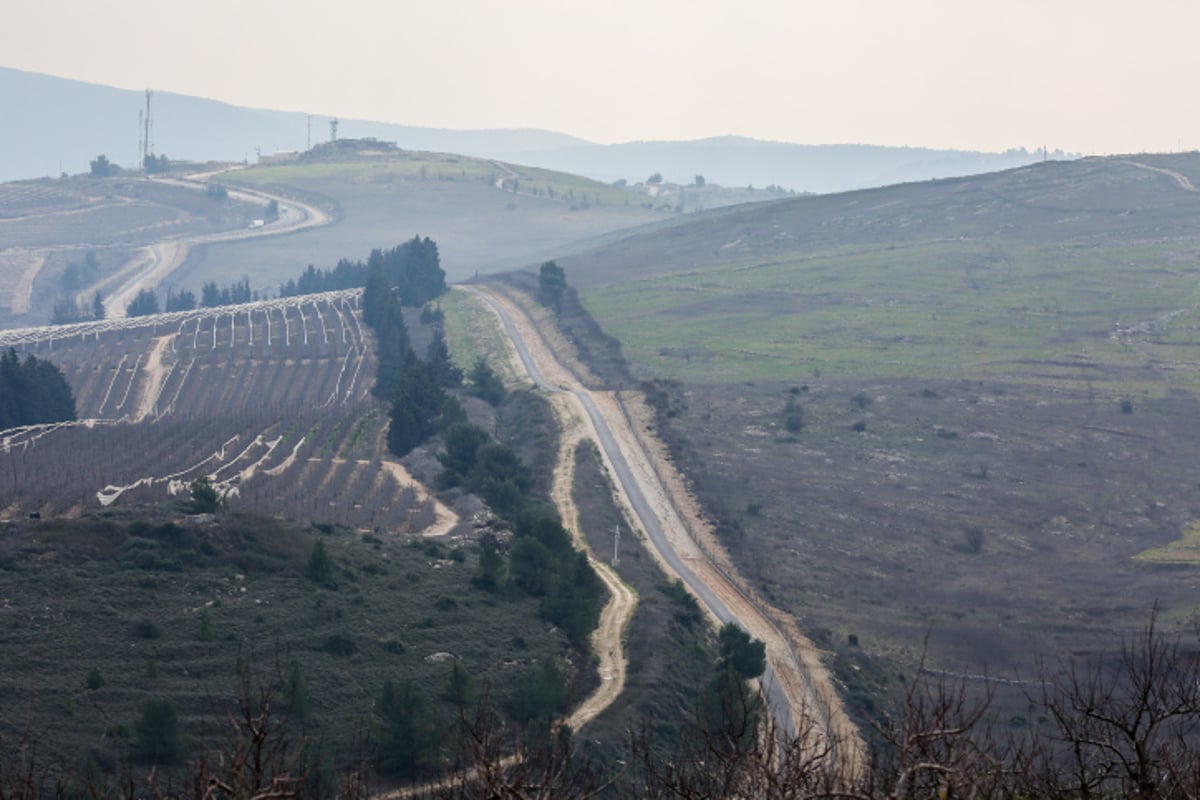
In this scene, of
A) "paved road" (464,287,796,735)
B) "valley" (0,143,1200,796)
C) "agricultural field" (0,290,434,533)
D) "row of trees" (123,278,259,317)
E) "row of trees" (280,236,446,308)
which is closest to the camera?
"paved road" (464,287,796,735)

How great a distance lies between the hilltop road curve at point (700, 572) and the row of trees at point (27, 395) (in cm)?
3028

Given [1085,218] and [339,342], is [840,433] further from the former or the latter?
[1085,218]

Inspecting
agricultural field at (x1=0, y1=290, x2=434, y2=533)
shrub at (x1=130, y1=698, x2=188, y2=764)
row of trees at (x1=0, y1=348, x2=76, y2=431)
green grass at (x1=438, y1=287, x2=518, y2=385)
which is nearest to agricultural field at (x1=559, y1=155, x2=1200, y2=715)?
green grass at (x1=438, y1=287, x2=518, y2=385)

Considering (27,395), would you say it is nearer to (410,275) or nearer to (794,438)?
(794,438)

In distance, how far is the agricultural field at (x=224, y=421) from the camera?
6062 centimetres

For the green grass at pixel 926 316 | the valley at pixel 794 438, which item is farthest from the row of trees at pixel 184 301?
the green grass at pixel 926 316

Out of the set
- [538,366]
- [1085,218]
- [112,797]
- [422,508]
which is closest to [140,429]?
[422,508]

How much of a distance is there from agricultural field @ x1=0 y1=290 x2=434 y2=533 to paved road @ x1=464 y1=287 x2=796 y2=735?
10470 mm

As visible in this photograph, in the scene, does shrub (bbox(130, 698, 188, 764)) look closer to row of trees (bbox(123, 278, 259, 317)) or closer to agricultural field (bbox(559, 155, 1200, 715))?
agricultural field (bbox(559, 155, 1200, 715))

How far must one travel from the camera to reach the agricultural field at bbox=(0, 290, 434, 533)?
60625 mm

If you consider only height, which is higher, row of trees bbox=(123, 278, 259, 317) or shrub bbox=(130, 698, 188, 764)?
shrub bbox=(130, 698, 188, 764)

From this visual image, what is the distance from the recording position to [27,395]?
7631cm

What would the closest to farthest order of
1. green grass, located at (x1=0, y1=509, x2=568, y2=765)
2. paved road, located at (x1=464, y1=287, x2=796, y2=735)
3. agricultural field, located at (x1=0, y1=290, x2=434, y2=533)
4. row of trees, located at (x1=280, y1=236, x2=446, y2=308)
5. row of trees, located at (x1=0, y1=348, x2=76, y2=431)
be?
1. green grass, located at (x1=0, y1=509, x2=568, y2=765)
2. paved road, located at (x1=464, y1=287, x2=796, y2=735)
3. agricultural field, located at (x1=0, y1=290, x2=434, y2=533)
4. row of trees, located at (x1=0, y1=348, x2=76, y2=431)
5. row of trees, located at (x1=280, y1=236, x2=446, y2=308)

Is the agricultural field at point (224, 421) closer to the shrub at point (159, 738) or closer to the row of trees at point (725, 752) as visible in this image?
the row of trees at point (725, 752)
